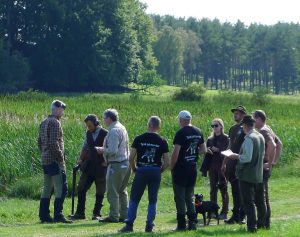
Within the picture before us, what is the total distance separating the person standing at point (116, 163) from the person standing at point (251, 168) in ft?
8.20

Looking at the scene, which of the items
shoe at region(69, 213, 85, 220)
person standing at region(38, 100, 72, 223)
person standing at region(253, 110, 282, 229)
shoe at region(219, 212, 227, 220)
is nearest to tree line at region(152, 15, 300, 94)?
shoe at region(219, 212, 227, 220)

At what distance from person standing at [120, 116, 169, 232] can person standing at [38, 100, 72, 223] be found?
1.89 metres

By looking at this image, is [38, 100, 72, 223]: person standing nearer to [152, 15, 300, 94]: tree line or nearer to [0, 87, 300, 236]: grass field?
[0, 87, 300, 236]: grass field

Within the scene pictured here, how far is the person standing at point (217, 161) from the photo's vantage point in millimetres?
15891

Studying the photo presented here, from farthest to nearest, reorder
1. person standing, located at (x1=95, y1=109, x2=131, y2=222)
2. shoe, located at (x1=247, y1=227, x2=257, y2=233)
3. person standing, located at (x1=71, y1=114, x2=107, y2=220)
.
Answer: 1. person standing, located at (x1=71, y1=114, x2=107, y2=220)
2. person standing, located at (x1=95, y1=109, x2=131, y2=222)
3. shoe, located at (x1=247, y1=227, x2=257, y2=233)

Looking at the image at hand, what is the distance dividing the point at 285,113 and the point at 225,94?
1680 cm

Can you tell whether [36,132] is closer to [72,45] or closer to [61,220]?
[61,220]

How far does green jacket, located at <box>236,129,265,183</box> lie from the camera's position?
12.8 m

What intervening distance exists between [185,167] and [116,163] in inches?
70.7

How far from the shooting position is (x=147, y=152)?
521 inches

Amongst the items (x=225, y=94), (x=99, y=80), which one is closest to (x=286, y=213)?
(x=225, y=94)

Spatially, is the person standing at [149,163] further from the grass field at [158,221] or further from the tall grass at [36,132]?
the tall grass at [36,132]

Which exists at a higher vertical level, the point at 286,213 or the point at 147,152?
the point at 147,152

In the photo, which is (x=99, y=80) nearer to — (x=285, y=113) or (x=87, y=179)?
(x=285, y=113)
